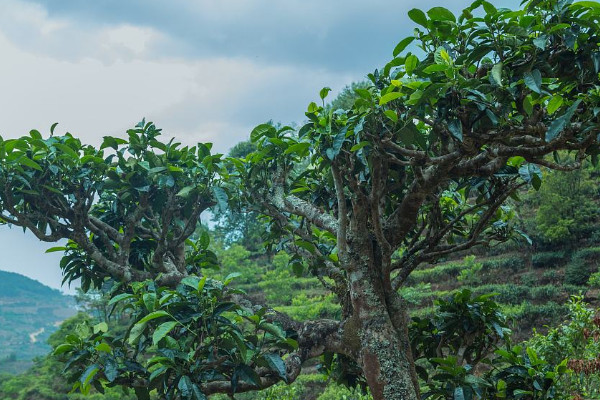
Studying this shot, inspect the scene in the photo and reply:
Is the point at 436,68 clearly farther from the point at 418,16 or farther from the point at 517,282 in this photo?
the point at 517,282

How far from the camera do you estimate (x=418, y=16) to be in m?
2.11

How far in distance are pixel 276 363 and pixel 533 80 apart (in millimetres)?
1512

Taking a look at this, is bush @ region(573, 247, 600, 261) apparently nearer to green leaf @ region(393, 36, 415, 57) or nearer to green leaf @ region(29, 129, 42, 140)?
green leaf @ region(393, 36, 415, 57)

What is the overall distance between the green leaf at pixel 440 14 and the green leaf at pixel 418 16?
47mm

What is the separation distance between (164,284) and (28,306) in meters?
47.0

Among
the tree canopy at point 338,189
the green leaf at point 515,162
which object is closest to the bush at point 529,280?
the tree canopy at point 338,189

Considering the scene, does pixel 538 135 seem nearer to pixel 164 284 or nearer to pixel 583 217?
pixel 164 284

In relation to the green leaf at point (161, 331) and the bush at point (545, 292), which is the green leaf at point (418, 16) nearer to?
the green leaf at point (161, 331)

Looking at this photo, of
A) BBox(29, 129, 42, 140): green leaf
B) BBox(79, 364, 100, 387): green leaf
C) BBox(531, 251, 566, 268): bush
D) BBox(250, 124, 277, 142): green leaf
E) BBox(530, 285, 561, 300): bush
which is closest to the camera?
BBox(79, 364, 100, 387): green leaf

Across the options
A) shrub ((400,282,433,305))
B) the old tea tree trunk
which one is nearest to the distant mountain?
shrub ((400,282,433,305))

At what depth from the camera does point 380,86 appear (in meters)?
2.52

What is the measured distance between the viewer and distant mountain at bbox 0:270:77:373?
126 ft

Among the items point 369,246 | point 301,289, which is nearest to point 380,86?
point 369,246

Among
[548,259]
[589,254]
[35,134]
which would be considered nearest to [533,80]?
[35,134]
